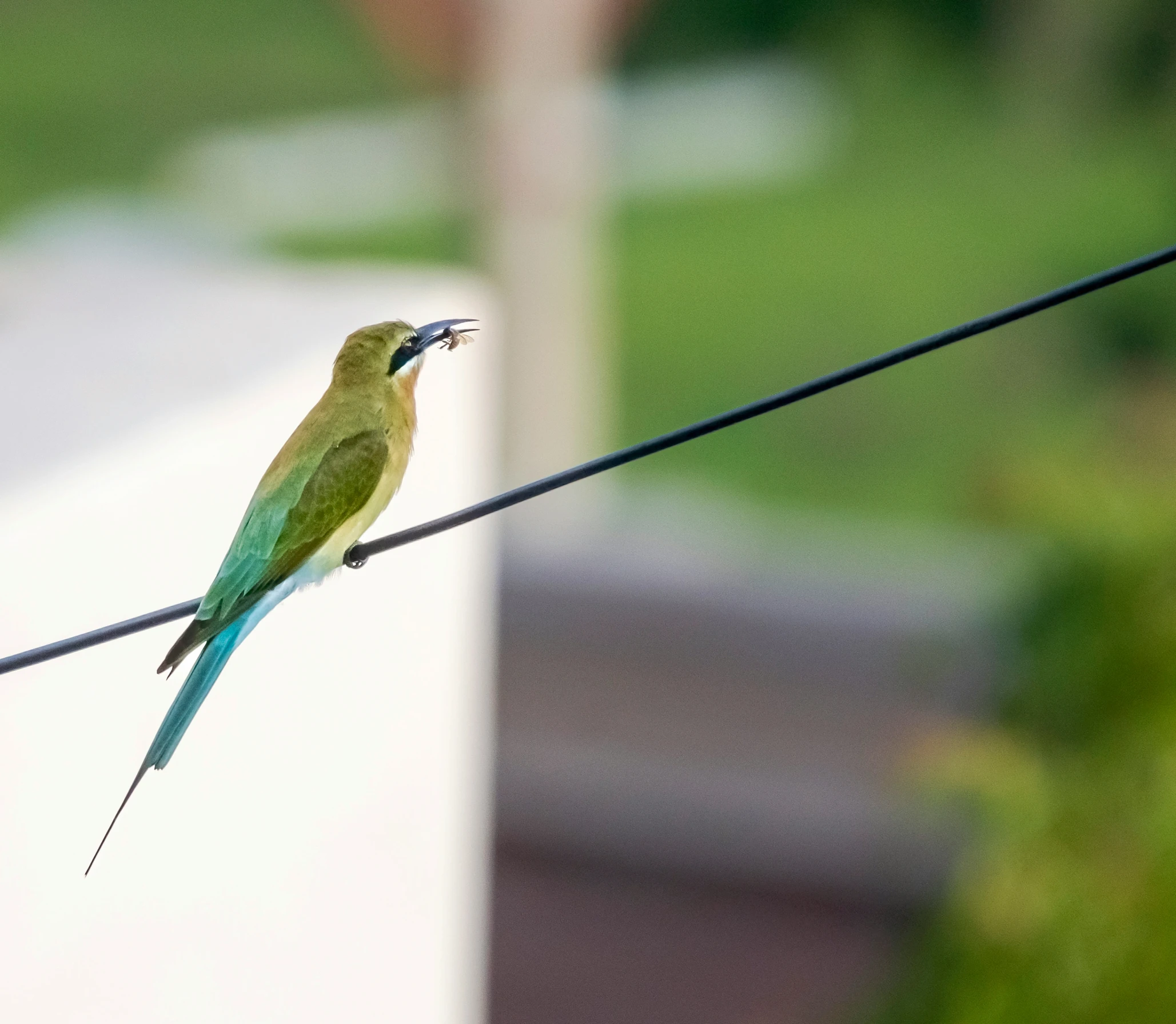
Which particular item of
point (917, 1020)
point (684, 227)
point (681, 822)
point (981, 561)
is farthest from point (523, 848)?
point (684, 227)

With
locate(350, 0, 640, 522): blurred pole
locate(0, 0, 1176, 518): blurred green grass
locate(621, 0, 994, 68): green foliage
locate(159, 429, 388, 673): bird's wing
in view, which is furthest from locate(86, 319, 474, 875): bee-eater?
locate(621, 0, 994, 68): green foliage

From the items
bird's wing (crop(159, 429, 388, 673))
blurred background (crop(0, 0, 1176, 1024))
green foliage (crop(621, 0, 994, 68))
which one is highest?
green foliage (crop(621, 0, 994, 68))

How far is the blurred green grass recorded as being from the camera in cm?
1047

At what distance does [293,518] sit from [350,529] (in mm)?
58

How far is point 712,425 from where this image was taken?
3.26ft

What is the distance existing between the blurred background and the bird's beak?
2.12m

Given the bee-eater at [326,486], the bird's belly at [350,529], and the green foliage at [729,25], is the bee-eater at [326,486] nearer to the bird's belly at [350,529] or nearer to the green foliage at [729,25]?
the bird's belly at [350,529]

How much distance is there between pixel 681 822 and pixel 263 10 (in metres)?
12.3

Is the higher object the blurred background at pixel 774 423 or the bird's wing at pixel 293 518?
the blurred background at pixel 774 423

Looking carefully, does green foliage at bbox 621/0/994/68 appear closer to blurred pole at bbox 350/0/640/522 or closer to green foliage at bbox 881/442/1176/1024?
blurred pole at bbox 350/0/640/522

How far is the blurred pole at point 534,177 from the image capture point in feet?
22.5

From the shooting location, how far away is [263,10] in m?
16.4

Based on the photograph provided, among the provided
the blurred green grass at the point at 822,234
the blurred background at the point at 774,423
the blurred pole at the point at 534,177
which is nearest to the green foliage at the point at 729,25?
the blurred background at the point at 774,423

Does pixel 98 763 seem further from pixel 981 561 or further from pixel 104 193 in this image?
pixel 104 193
